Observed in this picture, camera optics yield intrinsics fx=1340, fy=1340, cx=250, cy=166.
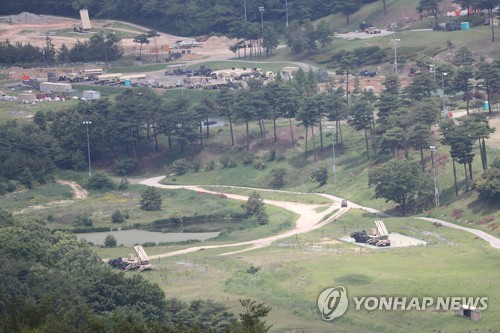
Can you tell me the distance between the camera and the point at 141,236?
119 metres

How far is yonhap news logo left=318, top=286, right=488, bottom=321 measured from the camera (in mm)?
80812

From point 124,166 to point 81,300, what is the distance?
64436 mm

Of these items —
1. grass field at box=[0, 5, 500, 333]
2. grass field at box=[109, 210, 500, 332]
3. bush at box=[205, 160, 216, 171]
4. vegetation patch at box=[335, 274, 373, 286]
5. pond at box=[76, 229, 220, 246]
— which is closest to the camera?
grass field at box=[109, 210, 500, 332]

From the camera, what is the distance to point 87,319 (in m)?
71.6

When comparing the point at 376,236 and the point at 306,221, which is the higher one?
the point at 376,236

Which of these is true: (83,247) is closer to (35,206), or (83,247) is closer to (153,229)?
(153,229)

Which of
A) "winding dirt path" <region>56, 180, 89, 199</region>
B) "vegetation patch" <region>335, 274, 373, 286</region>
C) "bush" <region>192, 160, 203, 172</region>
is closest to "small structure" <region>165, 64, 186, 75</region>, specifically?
"bush" <region>192, 160, 203, 172</region>

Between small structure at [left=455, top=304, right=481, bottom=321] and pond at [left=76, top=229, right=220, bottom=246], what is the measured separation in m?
39.5

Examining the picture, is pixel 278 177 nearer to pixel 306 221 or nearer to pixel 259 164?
pixel 259 164

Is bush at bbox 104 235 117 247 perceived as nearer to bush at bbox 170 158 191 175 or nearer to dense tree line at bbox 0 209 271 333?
dense tree line at bbox 0 209 271 333

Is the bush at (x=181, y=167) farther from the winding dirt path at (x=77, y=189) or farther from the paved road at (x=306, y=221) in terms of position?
the winding dirt path at (x=77, y=189)

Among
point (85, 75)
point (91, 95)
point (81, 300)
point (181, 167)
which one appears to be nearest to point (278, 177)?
point (181, 167)

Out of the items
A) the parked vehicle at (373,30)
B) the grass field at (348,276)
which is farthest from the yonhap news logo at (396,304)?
the parked vehicle at (373,30)

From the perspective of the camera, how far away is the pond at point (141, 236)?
115688mm
